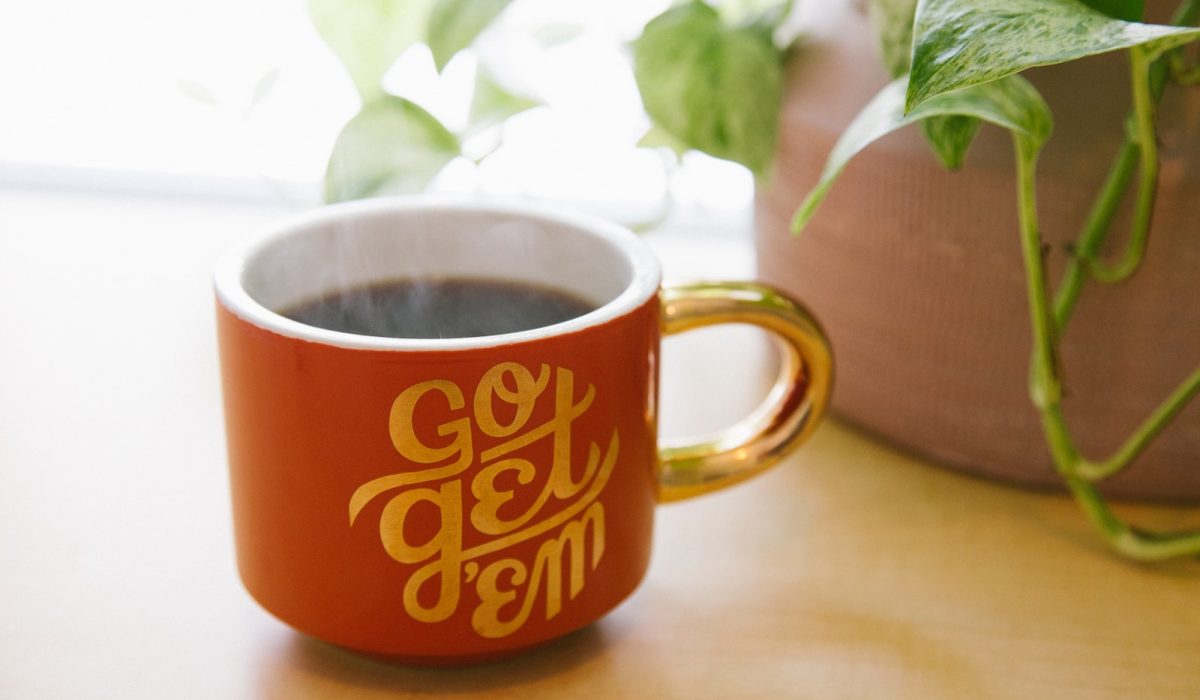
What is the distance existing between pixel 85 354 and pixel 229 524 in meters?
0.17

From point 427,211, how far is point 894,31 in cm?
17

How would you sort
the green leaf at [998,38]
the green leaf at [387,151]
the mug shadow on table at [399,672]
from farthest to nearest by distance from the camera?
the green leaf at [387,151] < the mug shadow on table at [399,672] < the green leaf at [998,38]

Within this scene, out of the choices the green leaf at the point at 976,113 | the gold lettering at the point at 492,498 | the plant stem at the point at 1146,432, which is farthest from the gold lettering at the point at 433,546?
the plant stem at the point at 1146,432

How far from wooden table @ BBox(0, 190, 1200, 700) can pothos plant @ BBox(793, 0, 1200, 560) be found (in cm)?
4

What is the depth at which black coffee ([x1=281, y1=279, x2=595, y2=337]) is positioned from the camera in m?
0.41

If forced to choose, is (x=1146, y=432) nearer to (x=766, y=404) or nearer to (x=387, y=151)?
(x=766, y=404)

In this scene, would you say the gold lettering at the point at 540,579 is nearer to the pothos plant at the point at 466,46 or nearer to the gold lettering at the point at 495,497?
the gold lettering at the point at 495,497

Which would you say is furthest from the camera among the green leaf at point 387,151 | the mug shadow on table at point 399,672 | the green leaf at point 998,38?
the green leaf at point 387,151

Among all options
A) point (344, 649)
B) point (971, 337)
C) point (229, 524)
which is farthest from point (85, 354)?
point (971, 337)

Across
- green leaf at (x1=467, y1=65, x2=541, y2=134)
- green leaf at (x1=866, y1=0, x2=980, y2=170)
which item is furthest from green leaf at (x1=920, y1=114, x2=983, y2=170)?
green leaf at (x1=467, y1=65, x2=541, y2=134)

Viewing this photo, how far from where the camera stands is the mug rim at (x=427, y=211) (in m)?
0.34

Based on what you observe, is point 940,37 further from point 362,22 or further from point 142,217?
point 142,217

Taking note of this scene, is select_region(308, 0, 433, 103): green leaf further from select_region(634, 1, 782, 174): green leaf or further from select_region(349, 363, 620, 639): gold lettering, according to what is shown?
select_region(349, 363, 620, 639): gold lettering

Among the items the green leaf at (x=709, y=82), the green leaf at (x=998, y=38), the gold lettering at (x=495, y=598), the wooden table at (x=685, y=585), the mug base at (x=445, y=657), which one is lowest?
the wooden table at (x=685, y=585)
